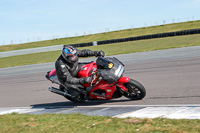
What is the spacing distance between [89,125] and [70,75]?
2.20 m

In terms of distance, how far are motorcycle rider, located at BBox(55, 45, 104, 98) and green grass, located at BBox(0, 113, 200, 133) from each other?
111cm

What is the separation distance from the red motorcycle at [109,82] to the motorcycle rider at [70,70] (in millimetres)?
147

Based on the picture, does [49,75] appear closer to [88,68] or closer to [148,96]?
[88,68]

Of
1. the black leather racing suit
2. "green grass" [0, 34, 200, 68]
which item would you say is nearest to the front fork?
the black leather racing suit

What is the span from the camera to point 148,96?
7.25m

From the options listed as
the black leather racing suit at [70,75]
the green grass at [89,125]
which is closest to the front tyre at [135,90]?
the black leather racing suit at [70,75]

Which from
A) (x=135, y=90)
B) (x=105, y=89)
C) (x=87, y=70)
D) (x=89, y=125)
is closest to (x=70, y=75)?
(x=87, y=70)

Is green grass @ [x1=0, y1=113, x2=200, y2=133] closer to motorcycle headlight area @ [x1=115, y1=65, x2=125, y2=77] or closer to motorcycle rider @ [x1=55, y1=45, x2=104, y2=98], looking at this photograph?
motorcycle rider @ [x1=55, y1=45, x2=104, y2=98]

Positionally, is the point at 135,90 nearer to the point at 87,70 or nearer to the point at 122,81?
the point at 122,81

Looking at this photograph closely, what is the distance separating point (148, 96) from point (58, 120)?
2626 mm

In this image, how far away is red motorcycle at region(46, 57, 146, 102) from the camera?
6.54m

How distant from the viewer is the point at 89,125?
4.95 m

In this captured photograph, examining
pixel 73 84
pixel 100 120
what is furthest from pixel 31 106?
pixel 100 120

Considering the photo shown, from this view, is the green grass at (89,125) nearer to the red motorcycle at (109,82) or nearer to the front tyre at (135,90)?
the red motorcycle at (109,82)
